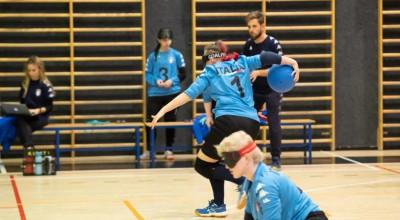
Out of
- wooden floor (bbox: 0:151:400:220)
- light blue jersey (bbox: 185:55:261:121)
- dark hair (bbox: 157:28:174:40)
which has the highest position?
dark hair (bbox: 157:28:174:40)

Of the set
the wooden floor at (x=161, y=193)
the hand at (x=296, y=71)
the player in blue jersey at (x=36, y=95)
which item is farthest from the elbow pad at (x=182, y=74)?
the hand at (x=296, y=71)

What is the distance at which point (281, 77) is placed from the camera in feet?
22.7

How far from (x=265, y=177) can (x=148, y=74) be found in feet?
22.6

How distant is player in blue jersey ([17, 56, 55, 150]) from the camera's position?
9820 millimetres

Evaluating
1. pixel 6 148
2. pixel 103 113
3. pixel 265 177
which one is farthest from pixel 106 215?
pixel 103 113

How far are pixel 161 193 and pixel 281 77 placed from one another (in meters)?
1.81

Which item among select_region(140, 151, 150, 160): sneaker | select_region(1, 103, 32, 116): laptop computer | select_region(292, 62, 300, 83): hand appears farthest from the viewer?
select_region(140, 151, 150, 160): sneaker

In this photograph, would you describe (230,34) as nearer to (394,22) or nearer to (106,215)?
(394,22)

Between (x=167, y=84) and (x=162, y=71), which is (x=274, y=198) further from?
(x=162, y=71)

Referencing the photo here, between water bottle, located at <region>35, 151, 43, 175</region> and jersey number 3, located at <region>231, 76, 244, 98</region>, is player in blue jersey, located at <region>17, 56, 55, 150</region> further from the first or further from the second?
jersey number 3, located at <region>231, 76, 244, 98</region>

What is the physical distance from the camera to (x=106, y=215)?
254 inches

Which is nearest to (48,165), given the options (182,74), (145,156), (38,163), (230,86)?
(38,163)

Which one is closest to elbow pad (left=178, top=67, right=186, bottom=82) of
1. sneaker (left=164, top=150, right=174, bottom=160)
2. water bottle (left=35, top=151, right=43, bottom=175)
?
sneaker (left=164, top=150, right=174, bottom=160)

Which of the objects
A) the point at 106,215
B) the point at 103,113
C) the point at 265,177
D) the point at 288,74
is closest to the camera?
the point at 265,177
